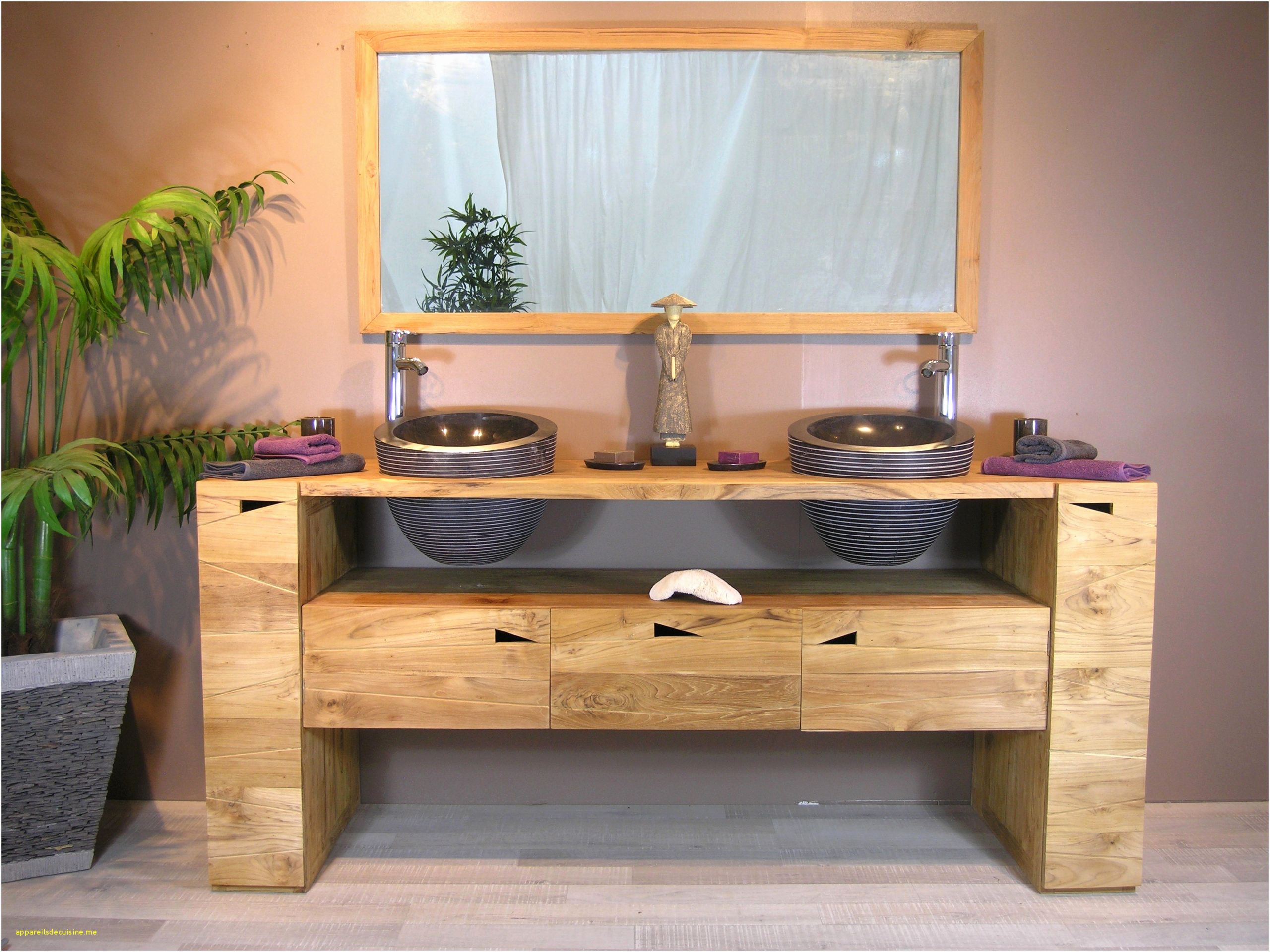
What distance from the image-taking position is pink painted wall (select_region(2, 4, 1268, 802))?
7.13ft

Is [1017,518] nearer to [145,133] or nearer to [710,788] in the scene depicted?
[710,788]

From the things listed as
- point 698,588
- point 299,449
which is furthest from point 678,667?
point 299,449

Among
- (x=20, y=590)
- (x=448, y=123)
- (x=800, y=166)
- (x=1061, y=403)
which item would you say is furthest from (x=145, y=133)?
(x=1061, y=403)

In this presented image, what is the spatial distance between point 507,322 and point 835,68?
40.5 inches

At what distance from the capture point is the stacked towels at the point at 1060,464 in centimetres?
183

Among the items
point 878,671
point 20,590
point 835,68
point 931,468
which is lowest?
point 878,671

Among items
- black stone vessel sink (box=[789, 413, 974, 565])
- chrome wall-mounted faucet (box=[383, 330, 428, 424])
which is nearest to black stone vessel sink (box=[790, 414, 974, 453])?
black stone vessel sink (box=[789, 413, 974, 565])

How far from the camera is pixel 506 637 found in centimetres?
188

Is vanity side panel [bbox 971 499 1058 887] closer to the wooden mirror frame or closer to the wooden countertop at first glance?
the wooden countertop

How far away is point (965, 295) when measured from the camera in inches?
86.2

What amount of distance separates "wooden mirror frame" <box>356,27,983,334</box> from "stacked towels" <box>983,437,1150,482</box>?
40 cm

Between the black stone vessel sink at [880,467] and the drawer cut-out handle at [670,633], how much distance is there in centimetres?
42

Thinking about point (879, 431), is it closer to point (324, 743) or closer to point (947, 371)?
point (947, 371)

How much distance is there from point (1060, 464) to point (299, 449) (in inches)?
65.3
